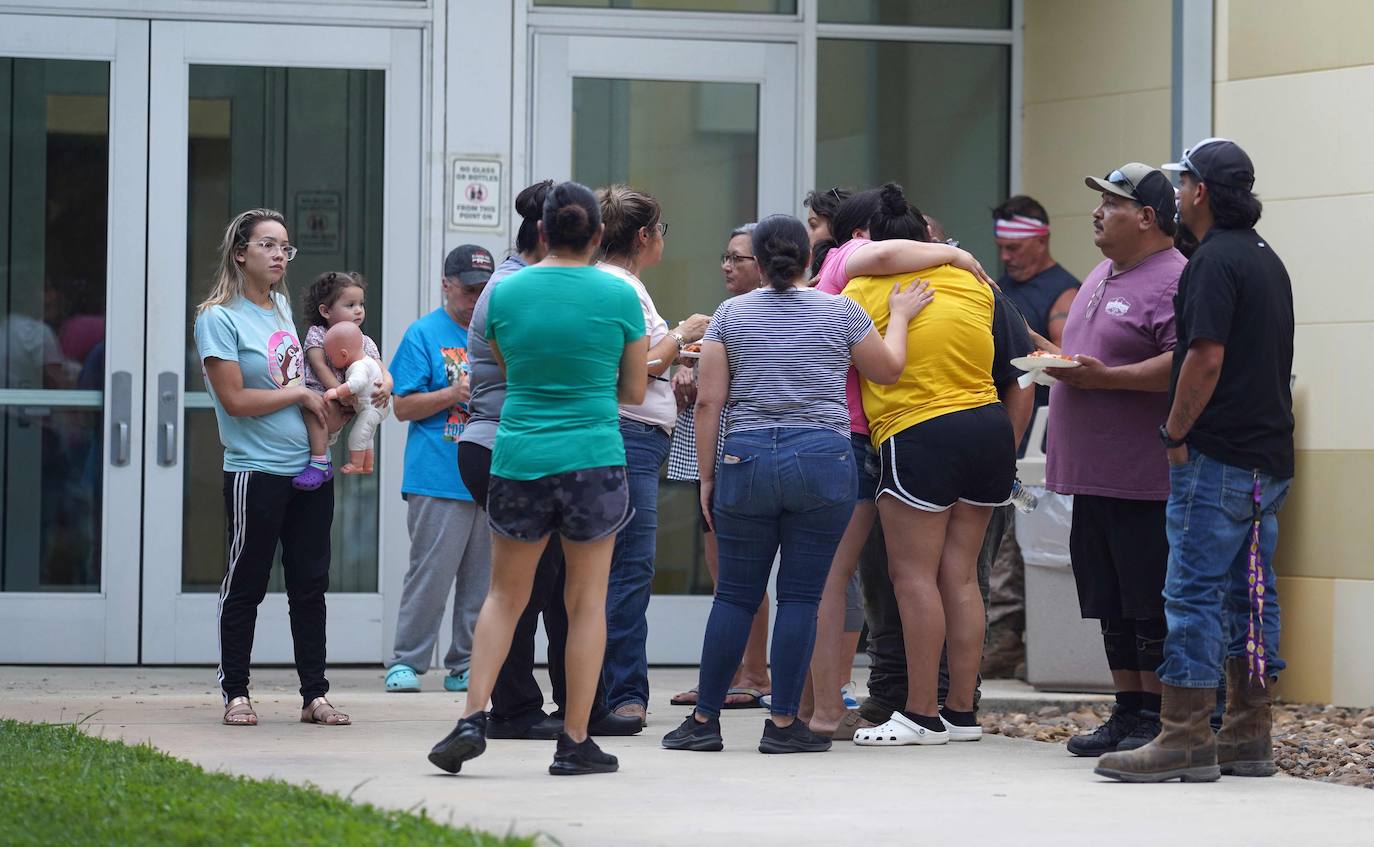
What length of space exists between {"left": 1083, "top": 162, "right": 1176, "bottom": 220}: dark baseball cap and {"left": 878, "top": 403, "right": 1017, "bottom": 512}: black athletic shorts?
0.85 m

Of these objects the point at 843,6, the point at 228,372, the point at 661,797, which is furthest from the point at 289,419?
the point at 843,6

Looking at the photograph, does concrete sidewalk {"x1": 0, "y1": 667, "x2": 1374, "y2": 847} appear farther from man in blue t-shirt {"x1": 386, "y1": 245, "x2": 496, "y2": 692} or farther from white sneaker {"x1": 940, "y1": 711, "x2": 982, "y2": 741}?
man in blue t-shirt {"x1": 386, "y1": 245, "x2": 496, "y2": 692}

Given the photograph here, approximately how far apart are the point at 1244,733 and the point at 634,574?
2103 mm

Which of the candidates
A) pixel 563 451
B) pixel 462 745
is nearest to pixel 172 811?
pixel 462 745

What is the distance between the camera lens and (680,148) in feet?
30.9

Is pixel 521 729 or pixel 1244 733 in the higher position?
pixel 1244 733

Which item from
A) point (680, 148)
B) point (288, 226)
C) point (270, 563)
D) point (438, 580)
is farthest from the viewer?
point (680, 148)

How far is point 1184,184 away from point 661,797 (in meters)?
2.40

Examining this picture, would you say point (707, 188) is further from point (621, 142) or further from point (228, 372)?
point (228, 372)

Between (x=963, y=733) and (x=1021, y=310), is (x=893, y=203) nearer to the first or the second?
(x=963, y=733)

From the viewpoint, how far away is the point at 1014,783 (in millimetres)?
5562

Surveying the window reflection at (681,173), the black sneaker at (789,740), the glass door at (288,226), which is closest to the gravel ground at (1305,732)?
the black sneaker at (789,740)

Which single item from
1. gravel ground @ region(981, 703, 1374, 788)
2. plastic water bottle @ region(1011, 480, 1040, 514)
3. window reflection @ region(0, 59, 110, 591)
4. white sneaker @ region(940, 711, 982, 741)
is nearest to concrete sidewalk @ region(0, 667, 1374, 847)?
white sneaker @ region(940, 711, 982, 741)

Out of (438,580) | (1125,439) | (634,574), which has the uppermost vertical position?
(1125,439)
